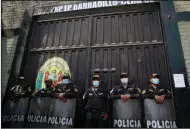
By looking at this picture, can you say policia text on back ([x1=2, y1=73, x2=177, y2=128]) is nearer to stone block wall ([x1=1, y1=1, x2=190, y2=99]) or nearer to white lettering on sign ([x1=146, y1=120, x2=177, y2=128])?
white lettering on sign ([x1=146, y1=120, x2=177, y2=128])

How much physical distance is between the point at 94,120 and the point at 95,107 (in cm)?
44

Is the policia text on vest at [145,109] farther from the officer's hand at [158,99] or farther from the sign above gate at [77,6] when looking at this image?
the sign above gate at [77,6]

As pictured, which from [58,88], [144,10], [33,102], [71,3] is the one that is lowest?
[33,102]

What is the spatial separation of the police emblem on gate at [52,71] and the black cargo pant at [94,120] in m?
1.56

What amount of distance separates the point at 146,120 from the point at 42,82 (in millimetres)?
3206

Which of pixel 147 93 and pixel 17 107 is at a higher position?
pixel 147 93

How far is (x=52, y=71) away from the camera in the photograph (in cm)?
564

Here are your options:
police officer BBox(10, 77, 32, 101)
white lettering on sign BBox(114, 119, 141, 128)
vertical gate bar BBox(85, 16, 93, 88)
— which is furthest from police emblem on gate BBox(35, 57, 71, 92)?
white lettering on sign BBox(114, 119, 141, 128)

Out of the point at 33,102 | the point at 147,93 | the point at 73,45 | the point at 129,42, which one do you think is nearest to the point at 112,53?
the point at 129,42

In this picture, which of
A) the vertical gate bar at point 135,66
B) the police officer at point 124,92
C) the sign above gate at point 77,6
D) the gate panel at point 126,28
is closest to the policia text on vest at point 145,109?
the police officer at point 124,92

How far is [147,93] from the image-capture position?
4234 mm

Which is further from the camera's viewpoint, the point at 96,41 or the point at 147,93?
the point at 96,41

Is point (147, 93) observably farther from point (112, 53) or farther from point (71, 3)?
point (71, 3)

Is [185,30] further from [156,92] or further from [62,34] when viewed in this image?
[62,34]
